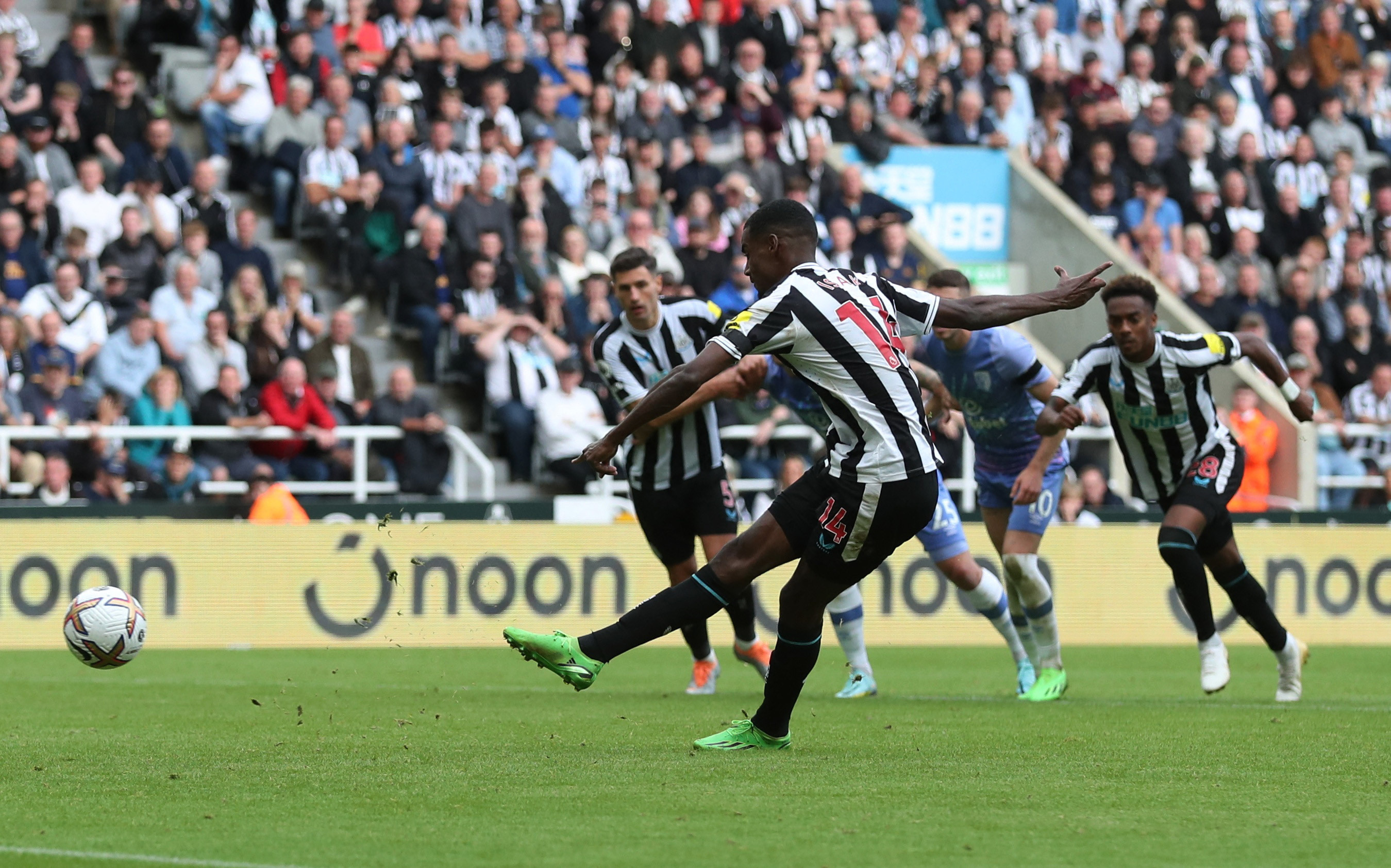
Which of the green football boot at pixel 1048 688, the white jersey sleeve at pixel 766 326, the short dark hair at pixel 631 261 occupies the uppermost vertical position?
the short dark hair at pixel 631 261

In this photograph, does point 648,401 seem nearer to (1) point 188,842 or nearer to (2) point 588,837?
(2) point 588,837

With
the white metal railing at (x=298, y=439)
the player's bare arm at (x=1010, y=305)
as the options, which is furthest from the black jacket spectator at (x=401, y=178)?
the player's bare arm at (x=1010, y=305)

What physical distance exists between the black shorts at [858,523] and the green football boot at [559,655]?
0.96m

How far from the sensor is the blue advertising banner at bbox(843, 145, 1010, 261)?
23.4 meters

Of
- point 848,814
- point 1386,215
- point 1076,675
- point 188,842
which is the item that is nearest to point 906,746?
point 848,814

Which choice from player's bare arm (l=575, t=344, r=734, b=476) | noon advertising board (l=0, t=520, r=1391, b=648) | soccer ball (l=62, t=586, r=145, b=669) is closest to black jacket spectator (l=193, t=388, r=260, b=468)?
noon advertising board (l=0, t=520, r=1391, b=648)

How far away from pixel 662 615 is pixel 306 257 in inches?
521

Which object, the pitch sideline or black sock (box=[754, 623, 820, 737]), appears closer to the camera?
the pitch sideline

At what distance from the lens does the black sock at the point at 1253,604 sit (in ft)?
37.0

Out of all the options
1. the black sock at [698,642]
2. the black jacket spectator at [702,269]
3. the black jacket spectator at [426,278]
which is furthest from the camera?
the black jacket spectator at [702,269]

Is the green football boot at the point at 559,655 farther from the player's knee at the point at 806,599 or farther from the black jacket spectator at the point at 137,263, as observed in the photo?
the black jacket spectator at the point at 137,263

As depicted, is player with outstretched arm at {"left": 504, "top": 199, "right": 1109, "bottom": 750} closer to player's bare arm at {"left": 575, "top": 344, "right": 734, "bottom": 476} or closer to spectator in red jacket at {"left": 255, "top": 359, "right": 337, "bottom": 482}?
player's bare arm at {"left": 575, "top": 344, "right": 734, "bottom": 476}

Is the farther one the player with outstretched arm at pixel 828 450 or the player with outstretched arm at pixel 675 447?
the player with outstretched arm at pixel 675 447

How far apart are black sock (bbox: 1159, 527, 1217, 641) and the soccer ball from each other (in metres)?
5.53
